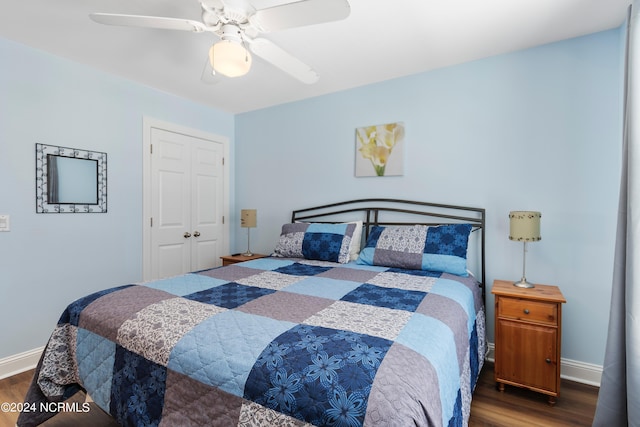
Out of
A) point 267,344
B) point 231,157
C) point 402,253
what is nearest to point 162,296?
point 267,344

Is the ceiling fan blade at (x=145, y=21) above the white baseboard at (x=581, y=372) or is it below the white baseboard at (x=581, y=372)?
above

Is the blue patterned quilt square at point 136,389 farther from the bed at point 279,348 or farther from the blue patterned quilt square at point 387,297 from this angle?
the blue patterned quilt square at point 387,297

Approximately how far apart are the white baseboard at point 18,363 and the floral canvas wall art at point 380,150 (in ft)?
10.0

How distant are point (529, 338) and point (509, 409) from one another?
17.2 inches

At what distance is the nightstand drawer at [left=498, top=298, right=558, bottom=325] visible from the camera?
1.95 m

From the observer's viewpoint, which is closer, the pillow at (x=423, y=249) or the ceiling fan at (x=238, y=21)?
the ceiling fan at (x=238, y=21)

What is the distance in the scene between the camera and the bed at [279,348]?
0.95 m

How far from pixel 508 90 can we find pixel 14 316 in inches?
163

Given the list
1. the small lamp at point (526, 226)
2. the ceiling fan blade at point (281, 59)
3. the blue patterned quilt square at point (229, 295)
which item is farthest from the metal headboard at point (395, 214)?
the blue patterned quilt square at point (229, 295)

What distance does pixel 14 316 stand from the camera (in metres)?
2.39

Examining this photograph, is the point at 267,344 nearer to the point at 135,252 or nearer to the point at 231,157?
the point at 135,252

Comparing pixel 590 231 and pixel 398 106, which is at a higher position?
pixel 398 106

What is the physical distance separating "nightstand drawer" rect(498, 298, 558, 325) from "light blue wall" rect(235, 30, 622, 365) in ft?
1.54

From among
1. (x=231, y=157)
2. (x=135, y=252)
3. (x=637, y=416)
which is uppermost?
(x=231, y=157)
